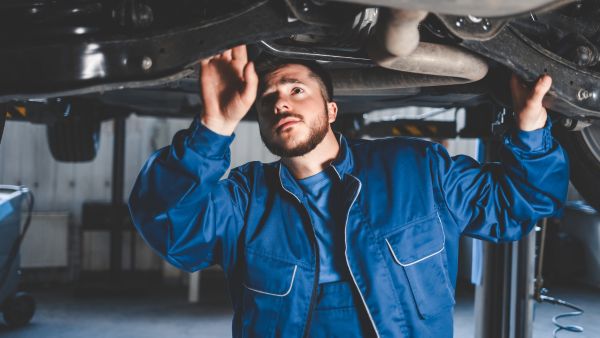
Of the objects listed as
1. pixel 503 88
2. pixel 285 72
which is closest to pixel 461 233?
pixel 503 88

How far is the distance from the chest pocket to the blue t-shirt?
113 millimetres

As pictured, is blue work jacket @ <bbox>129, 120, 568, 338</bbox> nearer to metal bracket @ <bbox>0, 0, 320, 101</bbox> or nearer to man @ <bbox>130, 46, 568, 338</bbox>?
man @ <bbox>130, 46, 568, 338</bbox>

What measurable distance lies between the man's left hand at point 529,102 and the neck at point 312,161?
0.46m

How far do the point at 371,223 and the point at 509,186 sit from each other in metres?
0.30

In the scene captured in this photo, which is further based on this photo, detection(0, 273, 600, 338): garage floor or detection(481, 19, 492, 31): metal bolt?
detection(0, 273, 600, 338): garage floor

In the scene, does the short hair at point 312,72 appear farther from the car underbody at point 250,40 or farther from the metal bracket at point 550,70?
the metal bracket at point 550,70

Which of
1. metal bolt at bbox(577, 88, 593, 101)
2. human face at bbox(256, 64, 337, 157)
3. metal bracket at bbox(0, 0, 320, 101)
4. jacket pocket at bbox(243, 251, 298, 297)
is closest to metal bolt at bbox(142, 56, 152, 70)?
metal bracket at bbox(0, 0, 320, 101)

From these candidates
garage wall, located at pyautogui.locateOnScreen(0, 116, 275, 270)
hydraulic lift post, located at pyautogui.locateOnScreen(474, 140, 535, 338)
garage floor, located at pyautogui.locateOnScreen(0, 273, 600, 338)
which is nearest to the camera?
hydraulic lift post, located at pyautogui.locateOnScreen(474, 140, 535, 338)

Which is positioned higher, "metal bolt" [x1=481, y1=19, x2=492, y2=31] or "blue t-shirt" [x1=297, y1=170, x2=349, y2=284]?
"metal bolt" [x1=481, y1=19, x2=492, y2=31]

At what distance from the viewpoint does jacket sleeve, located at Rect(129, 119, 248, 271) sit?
1025 mm

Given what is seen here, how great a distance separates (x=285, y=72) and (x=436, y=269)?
571mm

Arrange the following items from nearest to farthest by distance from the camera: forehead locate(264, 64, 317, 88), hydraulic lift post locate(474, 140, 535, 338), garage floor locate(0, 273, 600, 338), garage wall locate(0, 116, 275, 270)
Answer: forehead locate(264, 64, 317, 88) < hydraulic lift post locate(474, 140, 535, 338) < garage floor locate(0, 273, 600, 338) < garage wall locate(0, 116, 275, 270)

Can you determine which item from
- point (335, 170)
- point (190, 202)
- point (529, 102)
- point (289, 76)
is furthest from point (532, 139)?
point (190, 202)

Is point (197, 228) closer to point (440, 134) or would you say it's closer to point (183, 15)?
point (183, 15)
